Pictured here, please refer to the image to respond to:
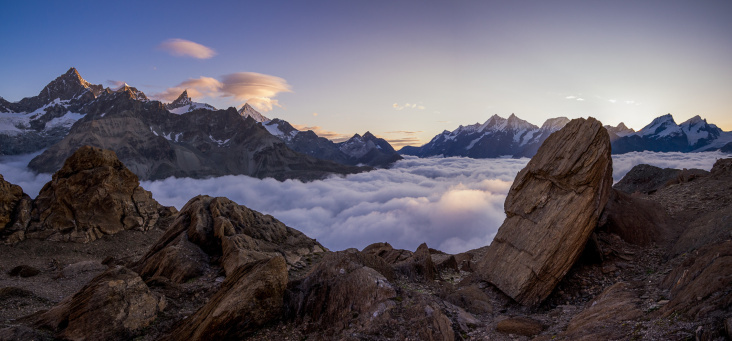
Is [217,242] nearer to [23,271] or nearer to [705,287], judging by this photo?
[23,271]

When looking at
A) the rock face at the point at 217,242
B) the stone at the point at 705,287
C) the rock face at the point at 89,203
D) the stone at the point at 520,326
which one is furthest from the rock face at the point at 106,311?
the rock face at the point at 89,203

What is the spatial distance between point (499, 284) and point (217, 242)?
88.0 ft

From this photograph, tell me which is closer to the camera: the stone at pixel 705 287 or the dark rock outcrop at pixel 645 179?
the stone at pixel 705 287

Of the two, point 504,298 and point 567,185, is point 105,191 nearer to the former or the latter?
point 504,298

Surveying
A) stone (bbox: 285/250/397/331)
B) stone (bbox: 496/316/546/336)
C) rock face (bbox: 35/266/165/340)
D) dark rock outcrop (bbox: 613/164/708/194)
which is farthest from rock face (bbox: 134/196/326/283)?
dark rock outcrop (bbox: 613/164/708/194)

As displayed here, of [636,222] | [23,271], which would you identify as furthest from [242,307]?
[23,271]

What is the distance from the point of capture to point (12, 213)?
48.3 metres

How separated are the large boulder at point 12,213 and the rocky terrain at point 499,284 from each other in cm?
1519

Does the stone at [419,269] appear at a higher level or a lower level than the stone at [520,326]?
lower

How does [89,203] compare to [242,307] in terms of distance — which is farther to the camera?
[89,203]

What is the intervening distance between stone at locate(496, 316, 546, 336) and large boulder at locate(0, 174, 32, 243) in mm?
61486

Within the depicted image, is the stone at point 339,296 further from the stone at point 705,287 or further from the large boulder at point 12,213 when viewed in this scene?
the large boulder at point 12,213

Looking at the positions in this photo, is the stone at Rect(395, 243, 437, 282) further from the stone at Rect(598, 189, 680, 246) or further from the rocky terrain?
the stone at Rect(598, 189, 680, 246)

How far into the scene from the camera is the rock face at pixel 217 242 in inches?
1185
